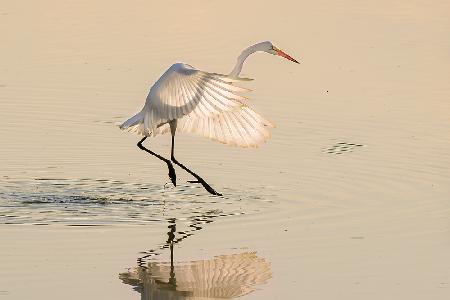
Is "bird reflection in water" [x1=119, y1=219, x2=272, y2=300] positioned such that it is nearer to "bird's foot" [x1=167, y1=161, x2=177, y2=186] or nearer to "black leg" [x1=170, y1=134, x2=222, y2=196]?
"black leg" [x1=170, y1=134, x2=222, y2=196]

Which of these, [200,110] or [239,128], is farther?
[239,128]

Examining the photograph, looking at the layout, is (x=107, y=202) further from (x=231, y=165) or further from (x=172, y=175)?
(x=231, y=165)

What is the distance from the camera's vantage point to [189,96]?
1366cm

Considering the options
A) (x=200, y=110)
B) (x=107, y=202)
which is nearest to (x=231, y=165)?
(x=107, y=202)

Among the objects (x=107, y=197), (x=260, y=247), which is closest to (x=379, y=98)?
(x=107, y=197)

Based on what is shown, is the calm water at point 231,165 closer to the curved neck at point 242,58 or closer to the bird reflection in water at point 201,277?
Result: the bird reflection in water at point 201,277

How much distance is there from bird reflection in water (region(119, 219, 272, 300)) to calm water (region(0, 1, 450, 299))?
0.02 metres

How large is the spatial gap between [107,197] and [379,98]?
5.99 meters

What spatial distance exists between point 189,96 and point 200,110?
0.26m

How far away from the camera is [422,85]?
2080 cm

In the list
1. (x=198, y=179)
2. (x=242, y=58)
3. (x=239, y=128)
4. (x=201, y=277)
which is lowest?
(x=201, y=277)

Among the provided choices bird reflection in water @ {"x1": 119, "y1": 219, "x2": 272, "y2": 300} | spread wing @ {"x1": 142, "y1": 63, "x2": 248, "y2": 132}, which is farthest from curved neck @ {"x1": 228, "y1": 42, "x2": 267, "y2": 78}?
bird reflection in water @ {"x1": 119, "y1": 219, "x2": 272, "y2": 300}

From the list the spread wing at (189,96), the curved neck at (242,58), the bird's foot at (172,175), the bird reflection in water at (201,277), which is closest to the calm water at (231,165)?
the bird reflection in water at (201,277)

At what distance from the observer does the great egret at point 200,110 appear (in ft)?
43.7
